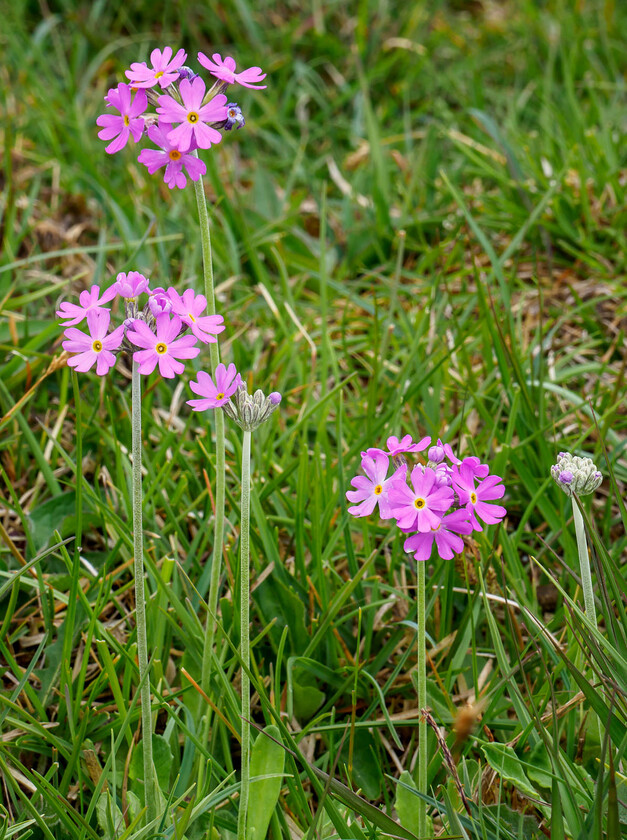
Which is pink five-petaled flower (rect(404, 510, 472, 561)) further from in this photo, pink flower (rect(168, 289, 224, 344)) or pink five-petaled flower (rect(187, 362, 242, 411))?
pink flower (rect(168, 289, 224, 344))

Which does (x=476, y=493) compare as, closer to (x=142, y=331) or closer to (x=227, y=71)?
(x=142, y=331)

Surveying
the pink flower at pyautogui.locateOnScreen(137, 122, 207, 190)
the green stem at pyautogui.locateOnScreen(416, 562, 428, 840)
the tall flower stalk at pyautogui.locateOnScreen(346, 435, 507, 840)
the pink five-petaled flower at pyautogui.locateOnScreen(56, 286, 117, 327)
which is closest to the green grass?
the green stem at pyautogui.locateOnScreen(416, 562, 428, 840)

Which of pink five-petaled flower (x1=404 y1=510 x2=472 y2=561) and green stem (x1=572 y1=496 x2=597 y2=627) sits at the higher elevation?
pink five-petaled flower (x1=404 y1=510 x2=472 y2=561)

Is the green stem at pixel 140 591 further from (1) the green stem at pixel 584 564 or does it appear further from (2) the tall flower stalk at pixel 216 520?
(1) the green stem at pixel 584 564

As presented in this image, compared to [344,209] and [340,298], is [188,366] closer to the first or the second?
[340,298]

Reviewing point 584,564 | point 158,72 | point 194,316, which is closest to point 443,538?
point 584,564
